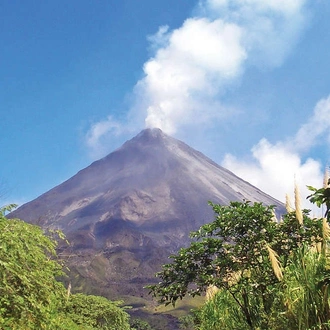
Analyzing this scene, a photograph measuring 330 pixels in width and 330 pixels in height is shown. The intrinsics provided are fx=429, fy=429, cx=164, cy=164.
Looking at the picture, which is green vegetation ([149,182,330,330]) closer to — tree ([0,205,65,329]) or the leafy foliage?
tree ([0,205,65,329])

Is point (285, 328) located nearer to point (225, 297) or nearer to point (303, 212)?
point (303, 212)

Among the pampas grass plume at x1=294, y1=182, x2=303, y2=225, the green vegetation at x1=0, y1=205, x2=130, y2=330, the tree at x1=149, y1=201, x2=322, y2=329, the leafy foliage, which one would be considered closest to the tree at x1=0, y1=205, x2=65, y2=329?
the green vegetation at x1=0, y1=205, x2=130, y2=330

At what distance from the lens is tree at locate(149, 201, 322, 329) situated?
7697 mm

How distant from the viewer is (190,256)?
27.0 feet

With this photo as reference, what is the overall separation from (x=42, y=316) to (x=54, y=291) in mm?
835

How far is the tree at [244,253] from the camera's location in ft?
25.3

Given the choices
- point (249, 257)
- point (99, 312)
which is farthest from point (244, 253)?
point (99, 312)

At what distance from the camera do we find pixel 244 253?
7.93 meters

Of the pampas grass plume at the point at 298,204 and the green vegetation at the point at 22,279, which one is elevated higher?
the pampas grass plume at the point at 298,204

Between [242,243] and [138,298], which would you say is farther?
[138,298]

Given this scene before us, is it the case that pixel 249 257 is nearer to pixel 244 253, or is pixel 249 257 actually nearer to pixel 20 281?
pixel 244 253

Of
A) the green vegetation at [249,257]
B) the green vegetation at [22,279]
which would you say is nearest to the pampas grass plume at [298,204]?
the green vegetation at [249,257]

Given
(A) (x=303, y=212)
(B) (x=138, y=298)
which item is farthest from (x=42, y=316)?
(B) (x=138, y=298)

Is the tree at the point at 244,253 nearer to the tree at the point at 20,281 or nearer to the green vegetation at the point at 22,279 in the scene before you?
the green vegetation at the point at 22,279
